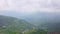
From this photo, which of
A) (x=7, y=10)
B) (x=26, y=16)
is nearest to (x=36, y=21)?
(x=26, y=16)

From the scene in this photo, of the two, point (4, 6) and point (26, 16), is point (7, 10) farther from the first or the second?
point (26, 16)

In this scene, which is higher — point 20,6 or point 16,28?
point 20,6

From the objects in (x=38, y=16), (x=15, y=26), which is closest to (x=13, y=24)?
(x=15, y=26)

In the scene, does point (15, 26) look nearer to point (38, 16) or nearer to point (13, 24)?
point (13, 24)

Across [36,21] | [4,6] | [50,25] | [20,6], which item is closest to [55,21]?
[50,25]
